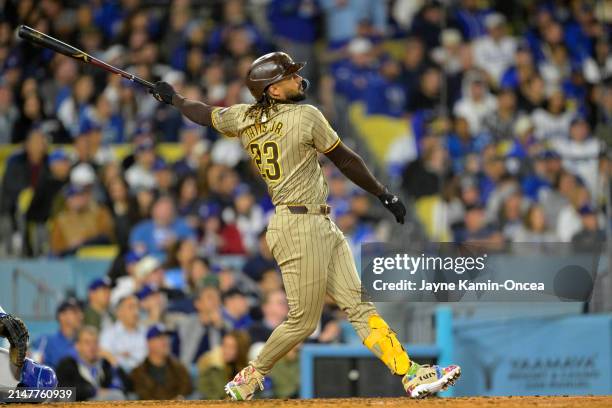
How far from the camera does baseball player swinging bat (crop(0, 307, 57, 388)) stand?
237 inches

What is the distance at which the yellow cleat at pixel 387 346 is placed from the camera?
586 centimetres

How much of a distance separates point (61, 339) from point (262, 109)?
3959mm

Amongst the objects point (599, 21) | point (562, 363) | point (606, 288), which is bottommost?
point (562, 363)

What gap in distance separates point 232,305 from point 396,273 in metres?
3.42

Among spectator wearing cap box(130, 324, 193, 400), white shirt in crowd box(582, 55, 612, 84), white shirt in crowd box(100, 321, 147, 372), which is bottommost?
spectator wearing cap box(130, 324, 193, 400)

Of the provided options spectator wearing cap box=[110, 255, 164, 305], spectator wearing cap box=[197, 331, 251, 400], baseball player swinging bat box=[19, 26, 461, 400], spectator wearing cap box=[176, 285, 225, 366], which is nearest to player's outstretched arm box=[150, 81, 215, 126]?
baseball player swinging bat box=[19, 26, 461, 400]

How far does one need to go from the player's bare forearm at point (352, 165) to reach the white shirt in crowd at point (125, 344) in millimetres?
3921

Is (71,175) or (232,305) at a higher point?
(71,175)

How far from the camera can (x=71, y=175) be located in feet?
37.6

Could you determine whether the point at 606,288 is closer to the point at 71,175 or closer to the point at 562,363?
the point at 562,363

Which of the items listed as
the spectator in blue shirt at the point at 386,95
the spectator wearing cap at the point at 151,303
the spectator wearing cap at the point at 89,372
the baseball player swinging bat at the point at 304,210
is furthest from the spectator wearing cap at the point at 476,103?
the baseball player swinging bat at the point at 304,210

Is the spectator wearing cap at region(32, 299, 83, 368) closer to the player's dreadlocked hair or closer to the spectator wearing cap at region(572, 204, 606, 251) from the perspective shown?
the player's dreadlocked hair

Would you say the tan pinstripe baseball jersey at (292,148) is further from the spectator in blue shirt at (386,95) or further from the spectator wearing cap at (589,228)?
the spectator in blue shirt at (386,95)

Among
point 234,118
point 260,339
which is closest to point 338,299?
point 234,118
